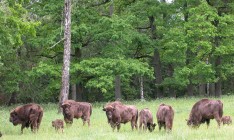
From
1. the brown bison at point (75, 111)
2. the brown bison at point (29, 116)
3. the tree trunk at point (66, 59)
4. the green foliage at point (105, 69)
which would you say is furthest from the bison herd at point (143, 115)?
the green foliage at point (105, 69)

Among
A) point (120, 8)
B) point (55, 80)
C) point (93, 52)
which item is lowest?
point (55, 80)

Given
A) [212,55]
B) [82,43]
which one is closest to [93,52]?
[82,43]

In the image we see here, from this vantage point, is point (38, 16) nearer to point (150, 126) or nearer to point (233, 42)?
point (233, 42)

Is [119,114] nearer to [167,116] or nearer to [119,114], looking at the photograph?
[119,114]

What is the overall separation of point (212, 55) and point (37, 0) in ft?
52.0

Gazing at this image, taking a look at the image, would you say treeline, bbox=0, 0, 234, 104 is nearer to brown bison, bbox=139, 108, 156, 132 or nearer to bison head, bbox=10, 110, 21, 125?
bison head, bbox=10, 110, 21, 125

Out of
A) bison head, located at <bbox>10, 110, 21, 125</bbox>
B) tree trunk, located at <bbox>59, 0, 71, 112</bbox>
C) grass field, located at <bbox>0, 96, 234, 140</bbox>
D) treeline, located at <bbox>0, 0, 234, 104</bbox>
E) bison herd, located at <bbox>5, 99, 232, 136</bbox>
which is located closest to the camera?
grass field, located at <bbox>0, 96, 234, 140</bbox>

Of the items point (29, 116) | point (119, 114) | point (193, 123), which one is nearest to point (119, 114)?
point (119, 114)

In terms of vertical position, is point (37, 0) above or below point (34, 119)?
above

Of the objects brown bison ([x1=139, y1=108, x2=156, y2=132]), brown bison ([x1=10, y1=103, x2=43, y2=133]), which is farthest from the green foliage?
brown bison ([x1=139, y1=108, x2=156, y2=132])

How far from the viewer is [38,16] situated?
106 feet

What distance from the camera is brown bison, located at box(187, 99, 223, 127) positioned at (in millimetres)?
16312

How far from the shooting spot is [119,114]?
1684cm

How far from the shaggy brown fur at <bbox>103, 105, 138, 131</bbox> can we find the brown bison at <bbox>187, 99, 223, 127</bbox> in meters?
2.41
